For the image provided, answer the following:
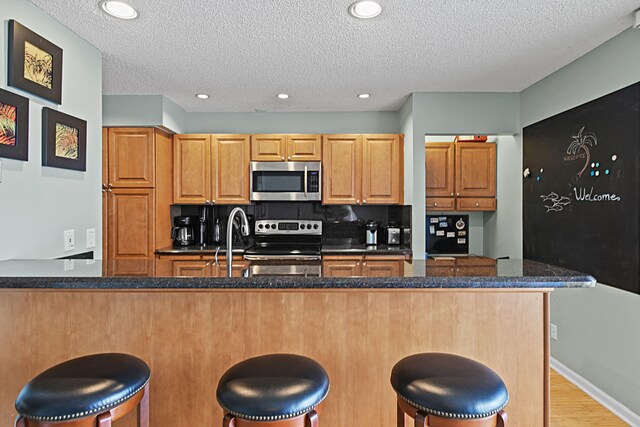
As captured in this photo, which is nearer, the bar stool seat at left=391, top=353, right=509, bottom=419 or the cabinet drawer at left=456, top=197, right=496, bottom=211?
the bar stool seat at left=391, top=353, right=509, bottom=419

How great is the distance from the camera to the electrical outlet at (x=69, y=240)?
230cm

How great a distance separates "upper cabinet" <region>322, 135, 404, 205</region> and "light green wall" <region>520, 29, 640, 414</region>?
142cm

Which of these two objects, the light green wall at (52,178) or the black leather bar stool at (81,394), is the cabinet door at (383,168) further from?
the black leather bar stool at (81,394)

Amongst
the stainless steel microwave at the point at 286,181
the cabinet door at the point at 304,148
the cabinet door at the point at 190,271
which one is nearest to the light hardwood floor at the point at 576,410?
the cabinet door at the point at 190,271

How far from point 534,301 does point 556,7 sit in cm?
162

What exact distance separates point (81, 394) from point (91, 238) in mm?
1621

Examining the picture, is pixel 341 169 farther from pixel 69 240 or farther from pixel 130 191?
pixel 69 240

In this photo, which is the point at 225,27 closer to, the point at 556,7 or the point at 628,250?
the point at 556,7

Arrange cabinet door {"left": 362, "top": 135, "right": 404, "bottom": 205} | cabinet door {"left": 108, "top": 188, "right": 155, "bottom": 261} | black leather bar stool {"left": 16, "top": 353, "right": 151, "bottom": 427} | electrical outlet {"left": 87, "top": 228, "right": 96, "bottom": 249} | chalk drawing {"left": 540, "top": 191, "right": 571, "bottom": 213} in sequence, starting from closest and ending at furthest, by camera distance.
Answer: black leather bar stool {"left": 16, "top": 353, "right": 151, "bottom": 427} → electrical outlet {"left": 87, "top": 228, "right": 96, "bottom": 249} → chalk drawing {"left": 540, "top": 191, "right": 571, "bottom": 213} → cabinet door {"left": 108, "top": 188, "right": 155, "bottom": 261} → cabinet door {"left": 362, "top": 135, "right": 404, "bottom": 205}

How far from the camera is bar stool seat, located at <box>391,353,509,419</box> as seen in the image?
3.80 feet

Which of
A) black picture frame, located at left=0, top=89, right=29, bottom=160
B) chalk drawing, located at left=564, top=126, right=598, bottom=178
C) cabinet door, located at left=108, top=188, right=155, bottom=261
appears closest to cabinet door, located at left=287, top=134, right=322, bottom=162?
cabinet door, located at left=108, top=188, right=155, bottom=261

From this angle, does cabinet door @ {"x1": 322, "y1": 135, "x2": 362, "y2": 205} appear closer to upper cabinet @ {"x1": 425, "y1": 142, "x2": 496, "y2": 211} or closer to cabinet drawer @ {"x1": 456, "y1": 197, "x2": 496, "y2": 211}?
upper cabinet @ {"x1": 425, "y1": 142, "x2": 496, "y2": 211}

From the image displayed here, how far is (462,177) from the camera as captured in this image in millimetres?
4180

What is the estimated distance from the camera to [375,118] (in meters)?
4.42
